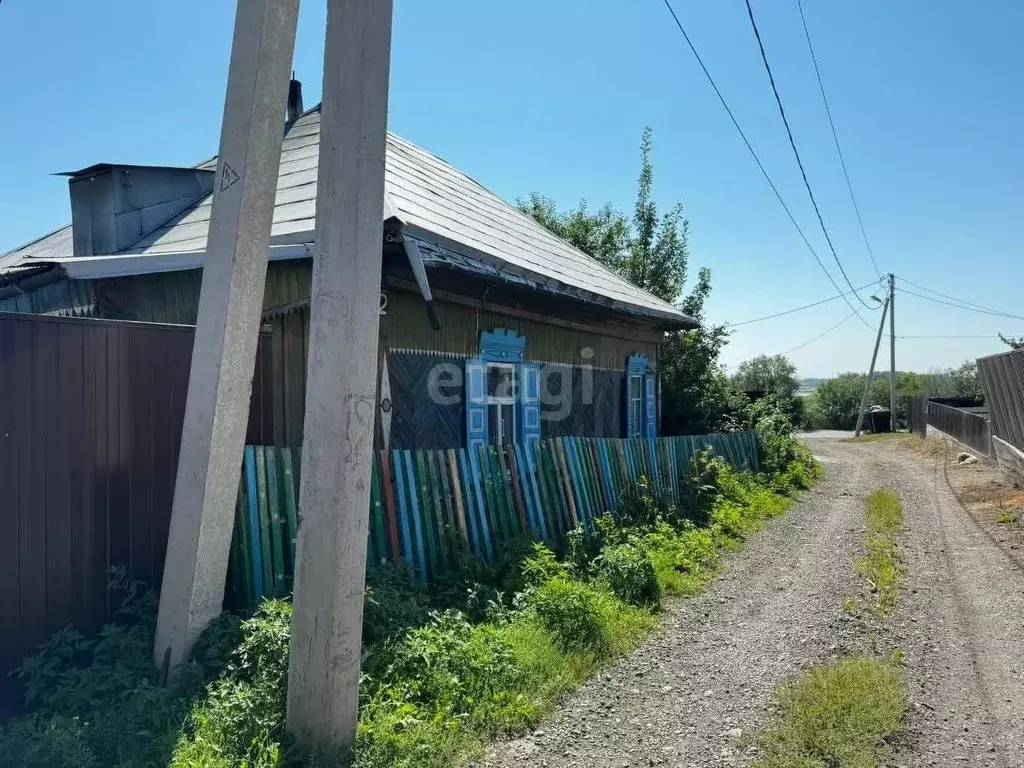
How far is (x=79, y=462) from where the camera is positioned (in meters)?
3.92

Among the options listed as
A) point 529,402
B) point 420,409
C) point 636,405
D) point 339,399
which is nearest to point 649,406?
point 636,405

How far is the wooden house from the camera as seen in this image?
589 centimetres

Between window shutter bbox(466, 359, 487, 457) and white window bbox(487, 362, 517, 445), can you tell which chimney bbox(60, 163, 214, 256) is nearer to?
window shutter bbox(466, 359, 487, 457)

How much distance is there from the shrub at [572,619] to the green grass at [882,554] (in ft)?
7.95

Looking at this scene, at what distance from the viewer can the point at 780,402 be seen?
58.5 ft

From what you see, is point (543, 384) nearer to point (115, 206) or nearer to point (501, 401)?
point (501, 401)

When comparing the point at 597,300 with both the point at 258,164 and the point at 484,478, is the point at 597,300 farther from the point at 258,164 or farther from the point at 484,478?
the point at 258,164

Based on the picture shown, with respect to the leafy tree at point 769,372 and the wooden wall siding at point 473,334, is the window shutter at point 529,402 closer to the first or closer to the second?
the wooden wall siding at point 473,334

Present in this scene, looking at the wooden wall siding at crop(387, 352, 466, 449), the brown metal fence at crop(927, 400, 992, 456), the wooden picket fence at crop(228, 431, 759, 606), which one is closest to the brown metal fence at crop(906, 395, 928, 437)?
the brown metal fence at crop(927, 400, 992, 456)

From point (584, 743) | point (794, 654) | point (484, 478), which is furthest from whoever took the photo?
point (484, 478)

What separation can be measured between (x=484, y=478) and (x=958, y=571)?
4709 mm

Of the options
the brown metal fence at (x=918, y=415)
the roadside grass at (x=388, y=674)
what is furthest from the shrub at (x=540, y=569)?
the brown metal fence at (x=918, y=415)

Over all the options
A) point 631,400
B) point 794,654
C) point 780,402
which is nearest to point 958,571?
point 794,654

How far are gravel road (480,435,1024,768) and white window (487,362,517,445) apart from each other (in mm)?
2867
